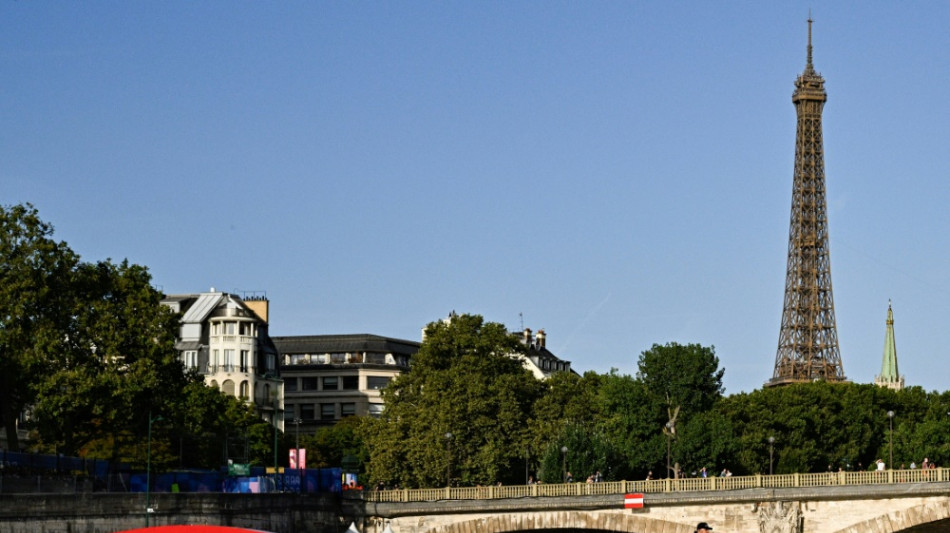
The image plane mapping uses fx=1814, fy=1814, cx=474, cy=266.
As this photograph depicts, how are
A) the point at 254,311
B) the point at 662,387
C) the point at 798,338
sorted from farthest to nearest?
the point at 798,338, the point at 254,311, the point at 662,387

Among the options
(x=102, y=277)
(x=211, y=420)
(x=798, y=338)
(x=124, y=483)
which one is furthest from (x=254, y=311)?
(x=124, y=483)

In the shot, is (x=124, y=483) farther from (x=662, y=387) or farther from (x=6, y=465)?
(x=662, y=387)

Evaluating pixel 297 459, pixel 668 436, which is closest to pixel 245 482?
pixel 297 459

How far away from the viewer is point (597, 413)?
12119cm

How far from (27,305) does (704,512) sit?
107 ft

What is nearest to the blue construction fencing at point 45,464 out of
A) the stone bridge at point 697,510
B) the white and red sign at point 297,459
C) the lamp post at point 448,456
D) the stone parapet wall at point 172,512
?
the stone parapet wall at point 172,512

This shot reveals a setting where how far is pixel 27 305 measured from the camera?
278 ft

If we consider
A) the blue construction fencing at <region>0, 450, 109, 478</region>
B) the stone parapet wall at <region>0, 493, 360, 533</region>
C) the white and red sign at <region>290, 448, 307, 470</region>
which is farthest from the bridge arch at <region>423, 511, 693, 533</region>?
the blue construction fencing at <region>0, 450, 109, 478</region>

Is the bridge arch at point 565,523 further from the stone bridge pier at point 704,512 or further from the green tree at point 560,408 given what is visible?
the green tree at point 560,408

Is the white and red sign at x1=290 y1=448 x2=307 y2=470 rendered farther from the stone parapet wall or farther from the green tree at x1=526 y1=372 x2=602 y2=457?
the green tree at x1=526 y1=372 x2=602 y2=457

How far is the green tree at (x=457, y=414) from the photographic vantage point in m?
112

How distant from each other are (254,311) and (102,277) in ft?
263

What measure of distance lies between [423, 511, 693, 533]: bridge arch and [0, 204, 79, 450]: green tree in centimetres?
2049

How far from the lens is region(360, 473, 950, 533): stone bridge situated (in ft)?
253
